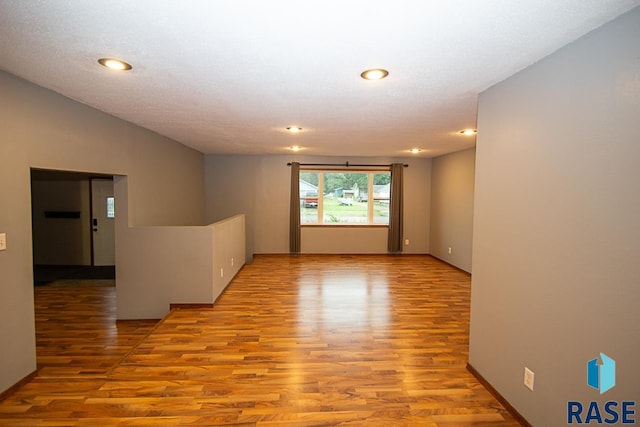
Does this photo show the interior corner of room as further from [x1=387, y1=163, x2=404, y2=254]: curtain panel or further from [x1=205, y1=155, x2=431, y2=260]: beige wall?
[x1=387, y1=163, x2=404, y2=254]: curtain panel

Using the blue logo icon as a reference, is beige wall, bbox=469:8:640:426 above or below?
above

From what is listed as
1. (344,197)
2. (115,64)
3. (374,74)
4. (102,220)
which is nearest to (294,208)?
(344,197)

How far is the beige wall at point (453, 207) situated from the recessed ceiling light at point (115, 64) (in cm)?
534

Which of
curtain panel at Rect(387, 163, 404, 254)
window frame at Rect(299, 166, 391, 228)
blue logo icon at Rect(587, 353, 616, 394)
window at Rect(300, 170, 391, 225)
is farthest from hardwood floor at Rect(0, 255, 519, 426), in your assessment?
window at Rect(300, 170, 391, 225)

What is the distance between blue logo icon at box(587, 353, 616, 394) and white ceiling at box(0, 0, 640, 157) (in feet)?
5.24

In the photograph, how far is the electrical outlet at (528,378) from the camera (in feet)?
6.40

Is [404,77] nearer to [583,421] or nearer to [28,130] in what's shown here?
[583,421]

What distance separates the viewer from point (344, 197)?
7.57 m

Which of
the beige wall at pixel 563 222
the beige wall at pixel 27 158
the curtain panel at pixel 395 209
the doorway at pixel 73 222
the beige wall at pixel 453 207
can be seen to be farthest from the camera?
the curtain panel at pixel 395 209

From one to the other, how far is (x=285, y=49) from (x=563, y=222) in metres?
1.83

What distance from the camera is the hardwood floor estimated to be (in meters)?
2.13

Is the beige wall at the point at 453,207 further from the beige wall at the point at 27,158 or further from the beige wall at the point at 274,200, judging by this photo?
the beige wall at the point at 27,158

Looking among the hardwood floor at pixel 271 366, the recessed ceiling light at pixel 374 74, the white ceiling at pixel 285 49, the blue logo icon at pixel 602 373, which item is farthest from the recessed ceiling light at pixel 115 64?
the blue logo icon at pixel 602 373

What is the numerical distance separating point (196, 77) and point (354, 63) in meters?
1.15
